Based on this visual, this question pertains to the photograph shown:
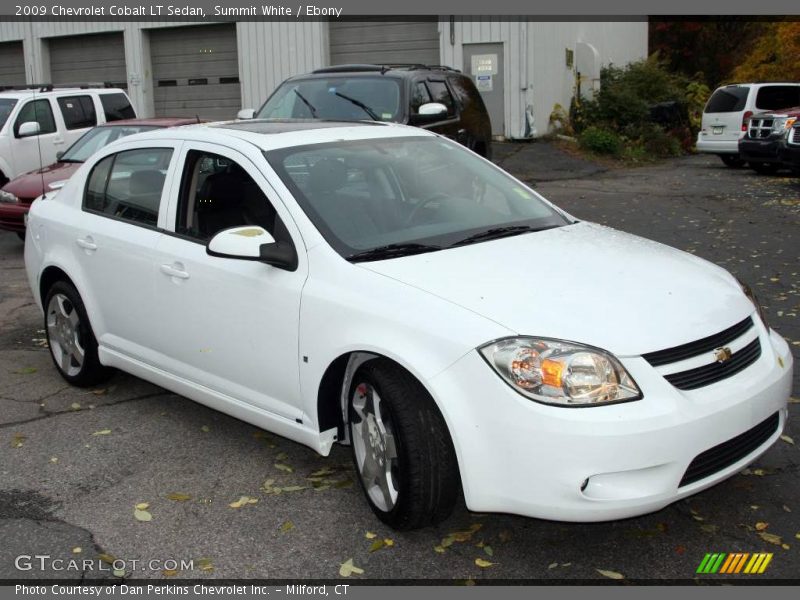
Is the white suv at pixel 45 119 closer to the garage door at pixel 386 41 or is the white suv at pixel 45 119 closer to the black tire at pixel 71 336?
the garage door at pixel 386 41

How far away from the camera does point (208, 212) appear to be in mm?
4922

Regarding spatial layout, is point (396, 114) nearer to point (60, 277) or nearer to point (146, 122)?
point (146, 122)

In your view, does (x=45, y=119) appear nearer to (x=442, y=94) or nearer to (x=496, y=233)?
(x=442, y=94)

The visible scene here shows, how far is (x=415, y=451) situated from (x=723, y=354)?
1.27 metres

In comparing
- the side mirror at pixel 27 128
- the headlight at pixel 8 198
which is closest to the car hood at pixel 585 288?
the headlight at pixel 8 198

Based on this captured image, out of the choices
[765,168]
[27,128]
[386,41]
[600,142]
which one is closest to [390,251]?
[27,128]

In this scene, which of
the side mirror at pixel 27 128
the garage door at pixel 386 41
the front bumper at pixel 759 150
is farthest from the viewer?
the garage door at pixel 386 41

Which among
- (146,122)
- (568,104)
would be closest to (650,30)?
(568,104)

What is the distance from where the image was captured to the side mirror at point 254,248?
4.17m

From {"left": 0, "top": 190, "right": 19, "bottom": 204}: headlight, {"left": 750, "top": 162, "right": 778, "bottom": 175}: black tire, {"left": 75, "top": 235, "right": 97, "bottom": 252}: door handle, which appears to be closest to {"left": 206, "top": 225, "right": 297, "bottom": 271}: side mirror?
{"left": 75, "top": 235, "right": 97, "bottom": 252}: door handle

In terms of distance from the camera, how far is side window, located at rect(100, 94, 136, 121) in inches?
597

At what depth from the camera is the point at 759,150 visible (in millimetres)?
17297

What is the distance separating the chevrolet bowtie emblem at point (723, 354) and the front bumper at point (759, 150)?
14233 mm
